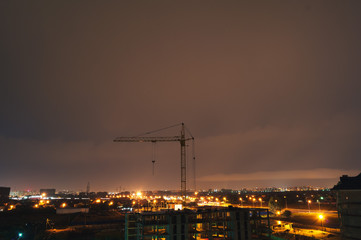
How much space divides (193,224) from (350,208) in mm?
20974

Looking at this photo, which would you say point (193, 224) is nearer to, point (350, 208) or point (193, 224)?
point (193, 224)

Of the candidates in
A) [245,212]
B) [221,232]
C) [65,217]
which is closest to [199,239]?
[221,232]

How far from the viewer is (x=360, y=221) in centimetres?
2712

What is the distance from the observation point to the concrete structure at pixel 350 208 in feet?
89.7

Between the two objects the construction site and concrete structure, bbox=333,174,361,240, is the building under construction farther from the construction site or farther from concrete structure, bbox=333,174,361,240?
concrete structure, bbox=333,174,361,240

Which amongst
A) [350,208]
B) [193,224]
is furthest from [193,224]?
[350,208]

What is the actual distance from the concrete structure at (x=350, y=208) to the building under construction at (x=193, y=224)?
536 inches

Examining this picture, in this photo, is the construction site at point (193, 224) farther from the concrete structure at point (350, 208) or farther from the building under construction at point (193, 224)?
the concrete structure at point (350, 208)

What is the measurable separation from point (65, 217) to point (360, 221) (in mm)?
88223

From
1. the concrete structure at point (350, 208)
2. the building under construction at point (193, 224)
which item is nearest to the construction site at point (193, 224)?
the building under construction at point (193, 224)

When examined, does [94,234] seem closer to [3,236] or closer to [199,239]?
[3,236]

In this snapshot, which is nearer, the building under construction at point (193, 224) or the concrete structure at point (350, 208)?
the concrete structure at point (350, 208)

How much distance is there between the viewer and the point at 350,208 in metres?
28.1

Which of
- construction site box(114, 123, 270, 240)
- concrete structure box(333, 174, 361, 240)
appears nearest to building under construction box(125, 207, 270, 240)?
construction site box(114, 123, 270, 240)
